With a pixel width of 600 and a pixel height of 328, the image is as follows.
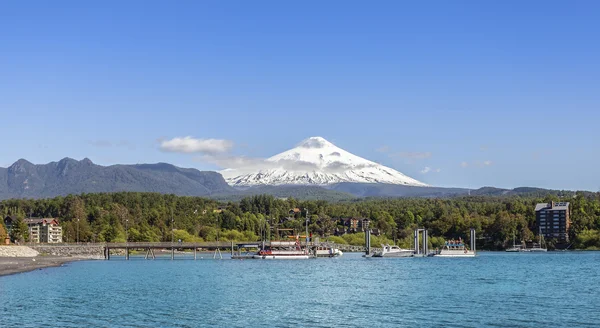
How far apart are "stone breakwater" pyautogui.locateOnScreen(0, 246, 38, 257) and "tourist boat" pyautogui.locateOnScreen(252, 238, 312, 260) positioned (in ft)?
130

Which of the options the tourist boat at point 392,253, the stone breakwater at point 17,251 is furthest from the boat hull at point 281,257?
the stone breakwater at point 17,251

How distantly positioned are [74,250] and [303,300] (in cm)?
10000

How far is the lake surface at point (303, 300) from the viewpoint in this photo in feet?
169

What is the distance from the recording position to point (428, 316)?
53.7m

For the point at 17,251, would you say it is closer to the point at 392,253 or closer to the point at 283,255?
the point at 283,255

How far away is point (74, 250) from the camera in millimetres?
155750

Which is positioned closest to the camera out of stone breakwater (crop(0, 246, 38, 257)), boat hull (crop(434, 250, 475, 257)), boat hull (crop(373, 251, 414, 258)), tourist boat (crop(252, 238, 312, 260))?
stone breakwater (crop(0, 246, 38, 257))

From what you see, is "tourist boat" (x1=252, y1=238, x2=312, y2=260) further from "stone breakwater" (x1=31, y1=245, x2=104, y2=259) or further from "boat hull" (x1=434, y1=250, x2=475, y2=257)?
"stone breakwater" (x1=31, y1=245, x2=104, y2=259)

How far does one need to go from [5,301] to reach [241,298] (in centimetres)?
1734

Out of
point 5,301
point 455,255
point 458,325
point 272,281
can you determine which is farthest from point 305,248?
point 458,325

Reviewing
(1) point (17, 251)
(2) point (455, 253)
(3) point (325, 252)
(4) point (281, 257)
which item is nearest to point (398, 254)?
(2) point (455, 253)

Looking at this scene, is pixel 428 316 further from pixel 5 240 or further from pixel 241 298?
pixel 5 240

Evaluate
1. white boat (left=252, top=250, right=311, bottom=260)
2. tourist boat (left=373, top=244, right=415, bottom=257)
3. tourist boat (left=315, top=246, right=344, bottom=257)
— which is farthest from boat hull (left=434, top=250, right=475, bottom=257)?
white boat (left=252, top=250, right=311, bottom=260)

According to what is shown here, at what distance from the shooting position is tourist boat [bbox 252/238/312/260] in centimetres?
15700
